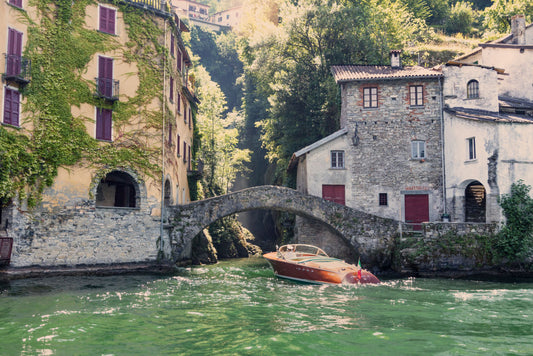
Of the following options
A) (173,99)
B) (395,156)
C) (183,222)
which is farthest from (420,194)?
(173,99)

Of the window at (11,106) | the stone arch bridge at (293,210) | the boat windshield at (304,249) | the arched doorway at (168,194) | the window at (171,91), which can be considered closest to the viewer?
the window at (11,106)

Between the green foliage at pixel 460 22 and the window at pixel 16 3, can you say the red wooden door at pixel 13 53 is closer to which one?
the window at pixel 16 3

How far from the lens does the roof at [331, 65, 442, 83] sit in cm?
2531

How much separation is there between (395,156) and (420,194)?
8.44ft

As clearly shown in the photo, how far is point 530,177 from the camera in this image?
21609 millimetres

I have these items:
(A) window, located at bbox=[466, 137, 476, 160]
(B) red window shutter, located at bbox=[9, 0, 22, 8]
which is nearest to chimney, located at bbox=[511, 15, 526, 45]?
(A) window, located at bbox=[466, 137, 476, 160]

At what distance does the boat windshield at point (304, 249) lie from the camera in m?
21.0

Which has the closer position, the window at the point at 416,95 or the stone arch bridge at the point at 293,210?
the stone arch bridge at the point at 293,210

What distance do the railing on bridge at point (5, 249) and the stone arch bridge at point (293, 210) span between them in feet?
22.7

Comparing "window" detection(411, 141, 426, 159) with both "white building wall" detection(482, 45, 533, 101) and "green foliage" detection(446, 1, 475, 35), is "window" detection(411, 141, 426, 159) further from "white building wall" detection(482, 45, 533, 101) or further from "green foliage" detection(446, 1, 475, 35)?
"green foliage" detection(446, 1, 475, 35)

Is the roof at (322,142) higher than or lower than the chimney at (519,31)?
lower

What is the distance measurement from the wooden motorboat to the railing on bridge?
1115cm

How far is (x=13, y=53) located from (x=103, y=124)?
4.77 m

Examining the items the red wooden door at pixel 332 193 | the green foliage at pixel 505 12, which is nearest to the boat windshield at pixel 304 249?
the red wooden door at pixel 332 193
